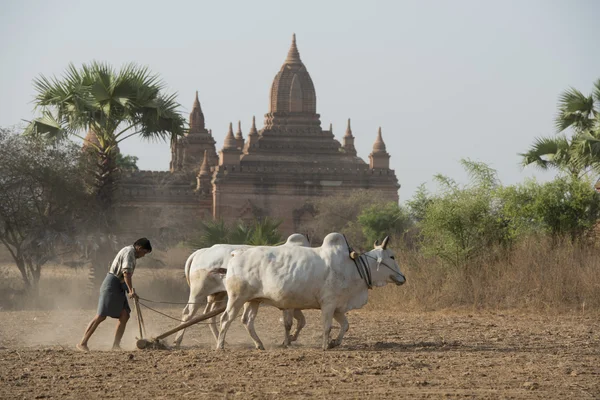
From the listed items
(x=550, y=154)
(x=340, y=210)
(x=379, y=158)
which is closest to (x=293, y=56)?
(x=379, y=158)

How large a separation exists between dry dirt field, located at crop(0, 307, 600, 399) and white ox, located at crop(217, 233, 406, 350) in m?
0.42

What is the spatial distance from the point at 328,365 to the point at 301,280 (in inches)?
53.0

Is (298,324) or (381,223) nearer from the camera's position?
(298,324)

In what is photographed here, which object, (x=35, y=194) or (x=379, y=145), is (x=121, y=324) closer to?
(x=35, y=194)

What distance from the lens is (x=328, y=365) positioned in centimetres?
952

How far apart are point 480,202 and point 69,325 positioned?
7629mm

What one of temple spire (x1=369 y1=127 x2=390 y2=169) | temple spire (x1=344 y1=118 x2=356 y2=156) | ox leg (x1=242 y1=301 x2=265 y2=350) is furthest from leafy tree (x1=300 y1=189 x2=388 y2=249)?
ox leg (x1=242 y1=301 x2=265 y2=350)

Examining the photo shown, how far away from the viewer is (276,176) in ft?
167

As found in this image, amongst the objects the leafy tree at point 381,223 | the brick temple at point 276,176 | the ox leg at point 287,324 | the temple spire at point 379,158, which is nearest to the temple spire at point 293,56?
the brick temple at point 276,176

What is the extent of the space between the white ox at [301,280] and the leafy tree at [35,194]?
11.3m

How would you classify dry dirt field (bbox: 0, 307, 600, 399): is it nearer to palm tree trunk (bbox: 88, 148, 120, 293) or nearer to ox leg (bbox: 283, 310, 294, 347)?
ox leg (bbox: 283, 310, 294, 347)

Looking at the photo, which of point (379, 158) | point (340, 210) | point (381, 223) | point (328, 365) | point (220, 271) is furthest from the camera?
point (379, 158)

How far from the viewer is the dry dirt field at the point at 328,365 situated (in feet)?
27.1

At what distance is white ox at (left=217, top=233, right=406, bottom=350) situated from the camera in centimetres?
1070
